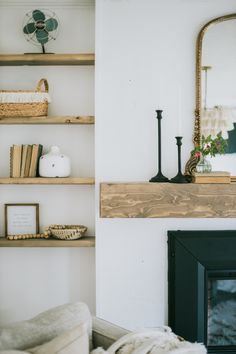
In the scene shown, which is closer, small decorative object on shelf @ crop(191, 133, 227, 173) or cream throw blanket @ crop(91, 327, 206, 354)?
cream throw blanket @ crop(91, 327, 206, 354)

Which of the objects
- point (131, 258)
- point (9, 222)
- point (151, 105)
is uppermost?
point (151, 105)

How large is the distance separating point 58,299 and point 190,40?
1889 mm

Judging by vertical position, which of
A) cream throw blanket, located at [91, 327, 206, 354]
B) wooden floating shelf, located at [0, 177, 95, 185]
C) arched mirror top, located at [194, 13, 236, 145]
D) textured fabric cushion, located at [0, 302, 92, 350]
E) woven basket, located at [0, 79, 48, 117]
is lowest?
cream throw blanket, located at [91, 327, 206, 354]

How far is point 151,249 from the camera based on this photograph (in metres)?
2.88

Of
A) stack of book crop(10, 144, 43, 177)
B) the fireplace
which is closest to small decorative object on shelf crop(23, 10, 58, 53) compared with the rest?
stack of book crop(10, 144, 43, 177)

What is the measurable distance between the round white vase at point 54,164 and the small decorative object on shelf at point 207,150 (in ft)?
2.63

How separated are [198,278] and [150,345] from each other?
1108 millimetres

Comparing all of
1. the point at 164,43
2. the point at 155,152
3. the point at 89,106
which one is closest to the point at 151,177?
the point at 155,152

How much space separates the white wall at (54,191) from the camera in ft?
10.0

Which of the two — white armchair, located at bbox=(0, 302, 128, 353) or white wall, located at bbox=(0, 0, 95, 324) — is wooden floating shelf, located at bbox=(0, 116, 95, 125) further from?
white armchair, located at bbox=(0, 302, 128, 353)

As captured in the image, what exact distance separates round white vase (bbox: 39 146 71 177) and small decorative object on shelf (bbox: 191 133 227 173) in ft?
2.63

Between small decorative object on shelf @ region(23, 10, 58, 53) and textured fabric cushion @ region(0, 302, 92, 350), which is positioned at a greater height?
small decorative object on shelf @ region(23, 10, 58, 53)

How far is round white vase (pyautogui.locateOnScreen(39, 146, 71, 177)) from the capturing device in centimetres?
289

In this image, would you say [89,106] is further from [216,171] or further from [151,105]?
[216,171]
